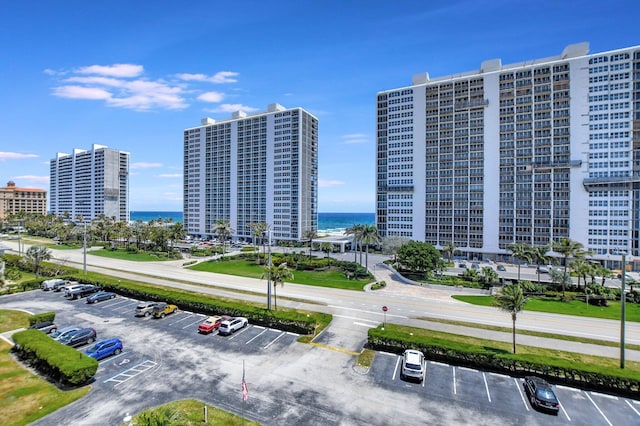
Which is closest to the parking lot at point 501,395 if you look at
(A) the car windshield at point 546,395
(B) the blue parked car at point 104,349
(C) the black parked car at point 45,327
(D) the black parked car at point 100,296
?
(A) the car windshield at point 546,395

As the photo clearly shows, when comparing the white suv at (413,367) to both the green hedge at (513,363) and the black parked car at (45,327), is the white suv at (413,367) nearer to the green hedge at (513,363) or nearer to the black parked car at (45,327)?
the green hedge at (513,363)

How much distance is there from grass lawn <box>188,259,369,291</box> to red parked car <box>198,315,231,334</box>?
2688cm

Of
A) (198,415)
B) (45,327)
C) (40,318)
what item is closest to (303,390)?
(198,415)

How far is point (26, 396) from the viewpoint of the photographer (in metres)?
25.0

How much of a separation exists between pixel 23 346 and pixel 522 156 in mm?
116756

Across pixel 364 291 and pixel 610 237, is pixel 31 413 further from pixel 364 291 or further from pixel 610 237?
pixel 610 237

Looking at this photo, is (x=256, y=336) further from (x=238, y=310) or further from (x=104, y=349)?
(x=104, y=349)

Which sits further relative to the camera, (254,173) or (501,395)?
(254,173)

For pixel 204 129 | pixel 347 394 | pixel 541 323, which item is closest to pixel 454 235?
pixel 541 323

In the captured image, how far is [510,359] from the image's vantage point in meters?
29.3

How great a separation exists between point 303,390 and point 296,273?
5078 centimetres

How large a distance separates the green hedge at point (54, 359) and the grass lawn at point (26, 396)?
75 centimetres

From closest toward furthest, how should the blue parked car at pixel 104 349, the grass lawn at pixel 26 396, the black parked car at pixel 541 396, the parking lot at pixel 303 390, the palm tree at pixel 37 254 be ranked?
the grass lawn at pixel 26 396 → the parking lot at pixel 303 390 → the black parked car at pixel 541 396 → the blue parked car at pixel 104 349 → the palm tree at pixel 37 254

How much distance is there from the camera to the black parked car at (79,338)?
33.9 meters
